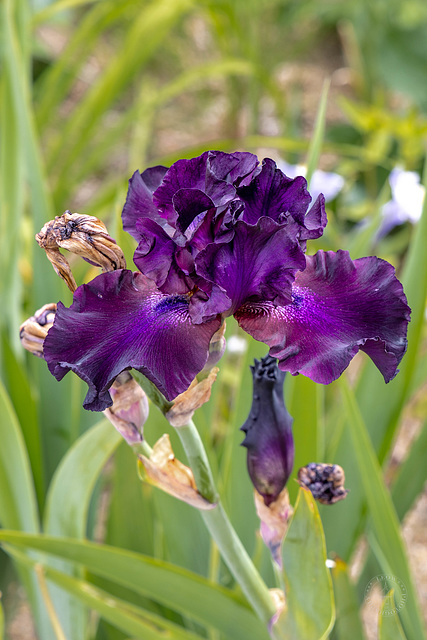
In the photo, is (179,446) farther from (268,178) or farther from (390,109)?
(390,109)

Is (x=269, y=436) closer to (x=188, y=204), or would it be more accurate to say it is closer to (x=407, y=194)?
(x=188, y=204)

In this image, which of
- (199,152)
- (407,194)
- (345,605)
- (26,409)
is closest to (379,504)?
(345,605)

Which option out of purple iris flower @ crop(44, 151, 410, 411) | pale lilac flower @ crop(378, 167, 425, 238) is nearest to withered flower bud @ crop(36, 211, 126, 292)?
purple iris flower @ crop(44, 151, 410, 411)

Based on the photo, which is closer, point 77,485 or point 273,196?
point 273,196

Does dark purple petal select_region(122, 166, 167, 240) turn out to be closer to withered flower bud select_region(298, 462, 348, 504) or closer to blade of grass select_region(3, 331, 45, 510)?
withered flower bud select_region(298, 462, 348, 504)

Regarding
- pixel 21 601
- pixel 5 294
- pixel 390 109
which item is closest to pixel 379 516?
pixel 5 294
